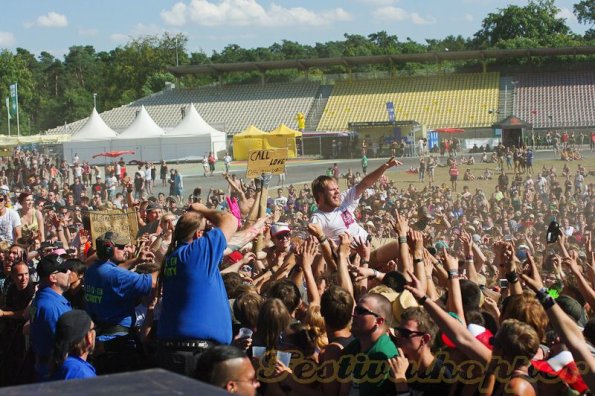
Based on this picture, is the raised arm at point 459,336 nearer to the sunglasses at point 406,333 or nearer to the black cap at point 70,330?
the sunglasses at point 406,333

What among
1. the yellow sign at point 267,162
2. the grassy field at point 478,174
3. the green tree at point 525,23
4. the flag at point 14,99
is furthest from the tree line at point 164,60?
the yellow sign at point 267,162

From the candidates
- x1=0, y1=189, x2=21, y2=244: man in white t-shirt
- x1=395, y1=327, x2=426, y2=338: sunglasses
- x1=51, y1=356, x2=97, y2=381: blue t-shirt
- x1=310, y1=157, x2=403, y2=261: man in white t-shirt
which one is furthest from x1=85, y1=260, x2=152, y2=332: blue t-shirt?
x1=0, y1=189, x2=21, y2=244: man in white t-shirt

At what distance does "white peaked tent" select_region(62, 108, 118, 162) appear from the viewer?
52281 millimetres

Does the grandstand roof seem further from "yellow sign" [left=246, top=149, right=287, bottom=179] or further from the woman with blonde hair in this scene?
the woman with blonde hair

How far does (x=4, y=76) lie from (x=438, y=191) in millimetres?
79451

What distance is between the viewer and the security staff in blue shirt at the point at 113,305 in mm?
5984

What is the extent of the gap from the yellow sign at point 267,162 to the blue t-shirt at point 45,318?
289 inches

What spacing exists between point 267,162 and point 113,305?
24.3 ft

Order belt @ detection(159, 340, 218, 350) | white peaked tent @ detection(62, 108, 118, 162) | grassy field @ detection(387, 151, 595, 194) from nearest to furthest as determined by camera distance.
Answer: belt @ detection(159, 340, 218, 350) → grassy field @ detection(387, 151, 595, 194) → white peaked tent @ detection(62, 108, 118, 162)

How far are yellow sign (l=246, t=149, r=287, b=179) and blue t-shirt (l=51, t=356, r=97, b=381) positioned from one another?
8.60 meters

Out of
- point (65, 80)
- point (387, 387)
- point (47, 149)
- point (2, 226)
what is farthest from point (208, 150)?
point (65, 80)

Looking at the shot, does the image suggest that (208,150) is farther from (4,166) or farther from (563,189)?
(563,189)

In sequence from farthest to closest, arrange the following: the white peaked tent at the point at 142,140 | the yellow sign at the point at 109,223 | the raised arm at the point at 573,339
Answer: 1. the white peaked tent at the point at 142,140
2. the yellow sign at the point at 109,223
3. the raised arm at the point at 573,339

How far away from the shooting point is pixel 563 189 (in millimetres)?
31891
